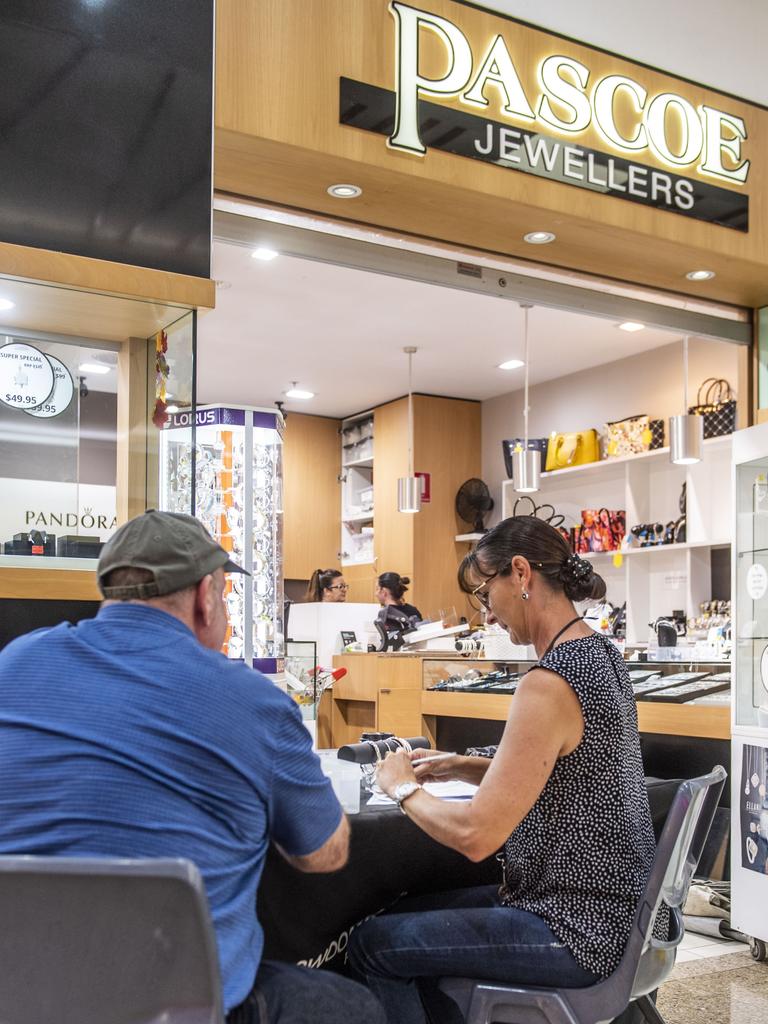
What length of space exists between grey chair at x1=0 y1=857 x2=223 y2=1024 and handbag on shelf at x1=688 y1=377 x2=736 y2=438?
22.3 feet

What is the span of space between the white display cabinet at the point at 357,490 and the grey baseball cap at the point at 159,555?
9083 millimetres

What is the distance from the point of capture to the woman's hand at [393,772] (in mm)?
2051

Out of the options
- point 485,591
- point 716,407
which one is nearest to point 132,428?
Answer: point 485,591

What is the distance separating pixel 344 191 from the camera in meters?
3.61

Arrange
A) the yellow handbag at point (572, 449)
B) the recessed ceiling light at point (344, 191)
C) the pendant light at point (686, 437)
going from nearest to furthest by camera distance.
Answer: the recessed ceiling light at point (344, 191) → the pendant light at point (686, 437) → the yellow handbag at point (572, 449)

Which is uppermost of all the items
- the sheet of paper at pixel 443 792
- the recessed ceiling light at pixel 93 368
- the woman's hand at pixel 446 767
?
the recessed ceiling light at pixel 93 368

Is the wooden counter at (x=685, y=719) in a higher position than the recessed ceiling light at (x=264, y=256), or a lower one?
lower

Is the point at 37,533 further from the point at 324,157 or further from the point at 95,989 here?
the point at 324,157

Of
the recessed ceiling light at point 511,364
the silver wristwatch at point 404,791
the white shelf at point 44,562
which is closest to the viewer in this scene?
the silver wristwatch at point 404,791

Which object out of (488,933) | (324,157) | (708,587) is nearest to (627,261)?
(324,157)

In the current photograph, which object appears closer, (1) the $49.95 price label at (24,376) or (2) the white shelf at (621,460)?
(1) the $49.95 price label at (24,376)

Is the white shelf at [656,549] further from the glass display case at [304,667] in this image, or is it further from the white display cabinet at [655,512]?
the glass display case at [304,667]

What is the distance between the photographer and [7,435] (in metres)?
2.42

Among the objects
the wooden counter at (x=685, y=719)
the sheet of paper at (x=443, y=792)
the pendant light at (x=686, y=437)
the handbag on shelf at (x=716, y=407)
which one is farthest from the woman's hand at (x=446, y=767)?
the handbag on shelf at (x=716, y=407)
